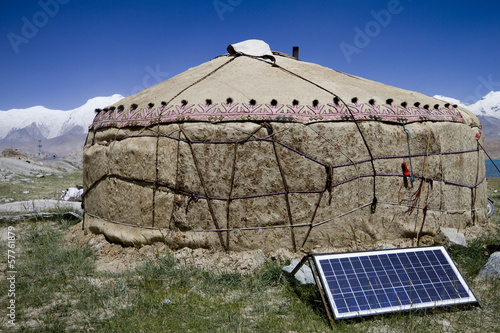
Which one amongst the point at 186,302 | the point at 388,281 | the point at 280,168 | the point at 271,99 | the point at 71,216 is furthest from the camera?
the point at 71,216

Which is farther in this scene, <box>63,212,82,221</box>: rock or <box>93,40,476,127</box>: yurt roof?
<box>63,212,82,221</box>: rock

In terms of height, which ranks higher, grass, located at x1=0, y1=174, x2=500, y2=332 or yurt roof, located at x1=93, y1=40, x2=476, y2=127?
yurt roof, located at x1=93, y1=40, x2=476, y2=127

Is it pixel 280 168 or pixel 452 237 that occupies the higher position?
pixel 280 168

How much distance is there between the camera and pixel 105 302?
3170 mm

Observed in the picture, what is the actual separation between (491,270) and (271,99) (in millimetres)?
3085

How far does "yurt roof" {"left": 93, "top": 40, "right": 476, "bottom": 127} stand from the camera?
413 centimetres

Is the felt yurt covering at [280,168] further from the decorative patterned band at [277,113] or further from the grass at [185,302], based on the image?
the grass at [185,302]

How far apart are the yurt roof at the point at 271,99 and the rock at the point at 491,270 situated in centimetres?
188

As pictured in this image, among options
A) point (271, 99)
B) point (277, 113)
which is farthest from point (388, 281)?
point (271, 99)

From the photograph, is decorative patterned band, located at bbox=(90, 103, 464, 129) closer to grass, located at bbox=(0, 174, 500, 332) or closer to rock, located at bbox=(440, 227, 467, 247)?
rock, located at bbox=(440, 227, 467, 247)

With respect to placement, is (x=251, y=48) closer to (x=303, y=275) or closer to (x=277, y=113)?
(x=277, y=113)

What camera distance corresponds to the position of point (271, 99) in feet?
13.9

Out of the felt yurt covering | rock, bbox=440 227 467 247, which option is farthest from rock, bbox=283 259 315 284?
rock, bbox=440 227 467 247

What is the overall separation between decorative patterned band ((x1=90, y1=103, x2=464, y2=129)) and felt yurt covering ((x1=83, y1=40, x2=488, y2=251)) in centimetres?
2
